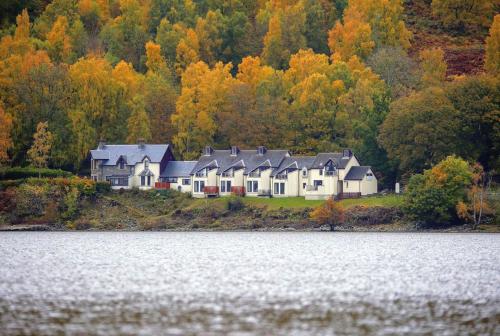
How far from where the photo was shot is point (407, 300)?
1927 inches

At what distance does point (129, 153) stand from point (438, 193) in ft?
123

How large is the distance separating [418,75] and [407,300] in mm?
100878

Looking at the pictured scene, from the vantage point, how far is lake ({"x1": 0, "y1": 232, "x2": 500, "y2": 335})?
41562 mm

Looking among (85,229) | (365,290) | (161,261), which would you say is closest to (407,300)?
(365,290)

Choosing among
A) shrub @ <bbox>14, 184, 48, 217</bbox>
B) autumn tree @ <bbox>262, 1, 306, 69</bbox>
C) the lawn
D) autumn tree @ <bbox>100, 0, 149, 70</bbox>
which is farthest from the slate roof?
autumn tree @ <bbox>100, 0, 149, 70</bbox>

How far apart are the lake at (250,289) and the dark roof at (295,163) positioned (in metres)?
32.5

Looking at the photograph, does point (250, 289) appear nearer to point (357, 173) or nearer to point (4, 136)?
point (357, 173)

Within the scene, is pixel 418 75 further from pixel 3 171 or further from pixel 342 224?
pixel 3 171

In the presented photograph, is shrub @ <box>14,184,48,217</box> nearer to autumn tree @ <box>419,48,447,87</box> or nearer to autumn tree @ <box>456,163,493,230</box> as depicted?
autumn tree @ <box>456,163,493,230</box>

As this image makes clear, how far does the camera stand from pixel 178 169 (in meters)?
127

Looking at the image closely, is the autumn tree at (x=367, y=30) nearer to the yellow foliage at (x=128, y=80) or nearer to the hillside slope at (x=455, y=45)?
the hillside slope at (x=455, y=45)

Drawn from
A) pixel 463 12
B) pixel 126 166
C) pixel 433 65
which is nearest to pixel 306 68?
pixel 433 65

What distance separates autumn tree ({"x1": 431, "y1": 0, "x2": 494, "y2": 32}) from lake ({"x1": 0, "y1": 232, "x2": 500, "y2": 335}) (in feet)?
341

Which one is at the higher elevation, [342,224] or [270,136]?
[270,136]
